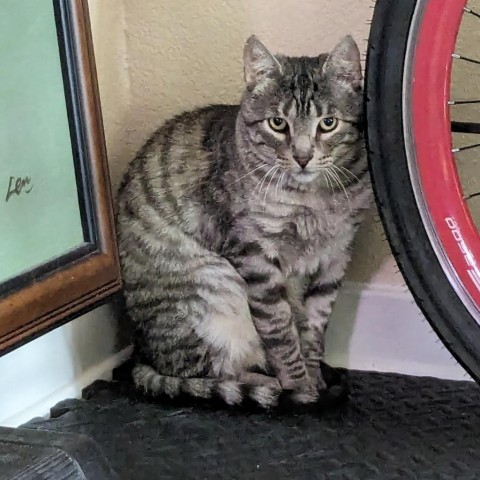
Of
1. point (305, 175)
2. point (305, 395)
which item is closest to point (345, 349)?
point (305, 395)

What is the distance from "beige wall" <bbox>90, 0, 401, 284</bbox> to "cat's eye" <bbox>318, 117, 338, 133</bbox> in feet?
0.85

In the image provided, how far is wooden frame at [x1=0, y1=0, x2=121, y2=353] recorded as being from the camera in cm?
126

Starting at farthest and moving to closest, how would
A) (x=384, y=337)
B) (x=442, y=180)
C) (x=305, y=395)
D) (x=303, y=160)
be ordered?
(x=384, y=337)
(x=305, y=395)
(x=303, y=160)
(x=442, y=180)

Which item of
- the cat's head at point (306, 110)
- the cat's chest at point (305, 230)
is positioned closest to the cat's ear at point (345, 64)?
the cat's head at point (306, 110)

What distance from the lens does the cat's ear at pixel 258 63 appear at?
4.59ft

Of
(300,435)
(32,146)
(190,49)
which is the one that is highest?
(190,49)

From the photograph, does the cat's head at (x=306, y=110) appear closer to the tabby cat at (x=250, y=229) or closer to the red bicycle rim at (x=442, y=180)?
the tabby cat at (x=250, y=229)

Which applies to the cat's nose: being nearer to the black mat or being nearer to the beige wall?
the beige wall

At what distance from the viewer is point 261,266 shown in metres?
1.47

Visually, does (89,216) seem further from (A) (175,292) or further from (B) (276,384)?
(B) (276,384)

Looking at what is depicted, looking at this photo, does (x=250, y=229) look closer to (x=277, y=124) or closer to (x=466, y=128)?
(x=277, y=124)
